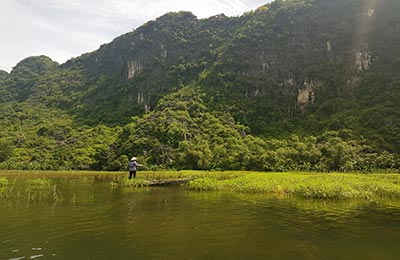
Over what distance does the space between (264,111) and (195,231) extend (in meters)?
140

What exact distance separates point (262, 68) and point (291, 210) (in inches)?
6090

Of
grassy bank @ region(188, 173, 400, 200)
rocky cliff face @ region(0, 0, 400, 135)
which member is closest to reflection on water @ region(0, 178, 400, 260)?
grassy bank @ region(188, 173, 400, 200)

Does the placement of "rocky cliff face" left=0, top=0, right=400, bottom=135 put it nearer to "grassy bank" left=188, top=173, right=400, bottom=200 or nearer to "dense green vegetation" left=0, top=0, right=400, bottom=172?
"dense green vegetation" left=0, top=0, right=400, bottom=172

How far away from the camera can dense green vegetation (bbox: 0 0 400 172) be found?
96.3 metres

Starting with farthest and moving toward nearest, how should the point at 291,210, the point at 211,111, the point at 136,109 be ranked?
1. the point at 136,109
2. the point at 211,111
3. the point at 291,210

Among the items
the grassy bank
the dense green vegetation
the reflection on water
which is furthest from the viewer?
the dense green vegetation

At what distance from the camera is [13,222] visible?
59.0 ft

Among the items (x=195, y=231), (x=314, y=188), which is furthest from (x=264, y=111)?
(x=195, y=231)

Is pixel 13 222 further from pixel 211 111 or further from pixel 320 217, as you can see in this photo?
pixel 211 111

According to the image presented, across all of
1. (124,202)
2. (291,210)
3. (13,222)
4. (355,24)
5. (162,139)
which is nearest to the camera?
(13,222)

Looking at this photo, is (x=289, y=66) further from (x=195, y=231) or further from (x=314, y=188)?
(x=195, y=231)

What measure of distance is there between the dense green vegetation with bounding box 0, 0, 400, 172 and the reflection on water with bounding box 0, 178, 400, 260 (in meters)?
56.4

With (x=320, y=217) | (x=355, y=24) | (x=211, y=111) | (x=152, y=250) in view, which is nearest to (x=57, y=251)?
(x=152, y=250)

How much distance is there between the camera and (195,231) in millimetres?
16312
